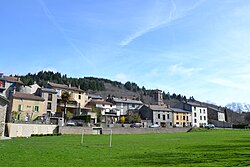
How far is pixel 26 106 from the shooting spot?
75.0m

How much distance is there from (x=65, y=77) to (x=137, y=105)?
70.8 metres

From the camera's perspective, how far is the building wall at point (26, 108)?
72.9 metres

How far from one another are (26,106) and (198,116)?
246ft

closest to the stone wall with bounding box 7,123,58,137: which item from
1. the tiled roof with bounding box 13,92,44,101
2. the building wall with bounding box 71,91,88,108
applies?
the tiled roof with bounding box 13,92,44,101

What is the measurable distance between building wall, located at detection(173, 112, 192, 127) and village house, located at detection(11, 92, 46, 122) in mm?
55403

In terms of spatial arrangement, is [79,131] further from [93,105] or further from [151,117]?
[151,117]

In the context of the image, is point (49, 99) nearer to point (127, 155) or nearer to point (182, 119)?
point (182, 119)

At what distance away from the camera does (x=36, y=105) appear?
77250mm

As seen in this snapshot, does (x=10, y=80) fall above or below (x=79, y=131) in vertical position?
above

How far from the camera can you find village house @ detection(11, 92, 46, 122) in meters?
72.9

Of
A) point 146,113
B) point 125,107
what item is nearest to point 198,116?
point 146,113

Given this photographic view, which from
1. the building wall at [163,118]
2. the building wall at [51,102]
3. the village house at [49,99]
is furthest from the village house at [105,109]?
the village house at [49,99]

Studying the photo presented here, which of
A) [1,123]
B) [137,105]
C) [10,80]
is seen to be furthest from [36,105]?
[137,105]

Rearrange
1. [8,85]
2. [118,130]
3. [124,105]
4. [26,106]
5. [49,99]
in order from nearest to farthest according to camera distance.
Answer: [118,130], [26,106], [49,99], [8,85], [124,105]
